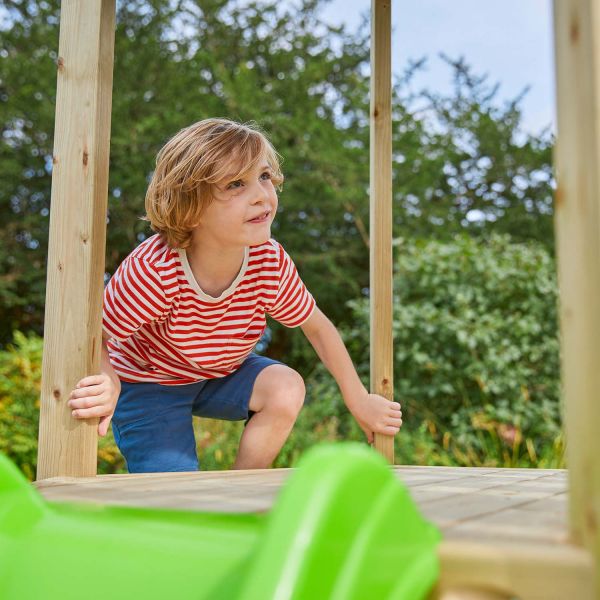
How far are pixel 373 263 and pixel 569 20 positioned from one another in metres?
1.53

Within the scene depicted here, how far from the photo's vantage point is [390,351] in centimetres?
254

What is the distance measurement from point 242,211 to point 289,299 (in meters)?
0.38

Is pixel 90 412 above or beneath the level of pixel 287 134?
beneath

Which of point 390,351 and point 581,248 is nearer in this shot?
point 581,248

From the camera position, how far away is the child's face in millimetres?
2389

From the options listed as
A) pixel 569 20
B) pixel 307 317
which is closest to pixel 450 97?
pixel 307 317

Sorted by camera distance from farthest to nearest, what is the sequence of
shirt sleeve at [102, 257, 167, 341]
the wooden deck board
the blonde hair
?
the blonde hair < shirt sleeve at [102, 257, 167, 341] < the wooden deck board

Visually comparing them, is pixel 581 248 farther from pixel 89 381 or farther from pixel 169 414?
pixel 169 414

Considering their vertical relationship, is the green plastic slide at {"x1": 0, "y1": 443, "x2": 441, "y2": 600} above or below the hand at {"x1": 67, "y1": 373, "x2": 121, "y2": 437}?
below

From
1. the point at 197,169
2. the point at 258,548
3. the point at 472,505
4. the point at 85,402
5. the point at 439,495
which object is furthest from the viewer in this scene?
the point at 197,169

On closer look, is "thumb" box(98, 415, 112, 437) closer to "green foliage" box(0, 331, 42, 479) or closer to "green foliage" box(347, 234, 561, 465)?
"green foliage" box(0, 331, 42, 479)

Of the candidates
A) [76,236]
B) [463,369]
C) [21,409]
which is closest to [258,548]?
[76,236]

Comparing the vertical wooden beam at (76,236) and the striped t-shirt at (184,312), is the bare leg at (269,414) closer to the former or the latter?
the striped t-shirt at (184,312)

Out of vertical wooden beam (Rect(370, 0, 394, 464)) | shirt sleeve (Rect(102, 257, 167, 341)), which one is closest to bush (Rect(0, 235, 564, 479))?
vertical wooden beam (Rect(370, 0, 394, 464))
